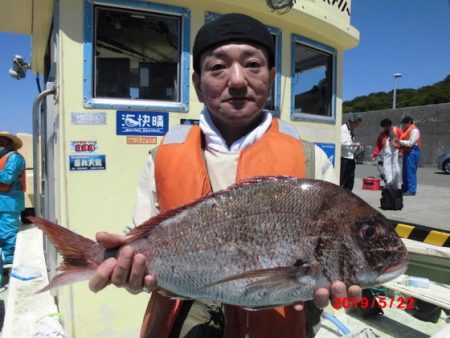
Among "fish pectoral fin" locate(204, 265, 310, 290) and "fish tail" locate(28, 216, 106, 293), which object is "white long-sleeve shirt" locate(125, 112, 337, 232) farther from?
"fish pectoral fin" locate(204, 265, 310, 290)

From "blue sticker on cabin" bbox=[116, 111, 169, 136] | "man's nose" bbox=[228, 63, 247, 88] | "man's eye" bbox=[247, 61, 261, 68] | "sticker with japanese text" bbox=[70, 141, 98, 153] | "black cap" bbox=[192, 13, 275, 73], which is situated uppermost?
"black cap" bbox=[192, 13, 275, 73]

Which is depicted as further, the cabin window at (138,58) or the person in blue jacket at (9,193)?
the person in blue jacket at (9,193)

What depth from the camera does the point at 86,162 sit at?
3.54 m

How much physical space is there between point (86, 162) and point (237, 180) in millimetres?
2164

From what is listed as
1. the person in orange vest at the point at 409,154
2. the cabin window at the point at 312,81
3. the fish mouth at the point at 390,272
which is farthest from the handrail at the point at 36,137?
the person in orange vest at the point at 409,154

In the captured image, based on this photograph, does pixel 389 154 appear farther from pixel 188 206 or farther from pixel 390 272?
pixel 188 206

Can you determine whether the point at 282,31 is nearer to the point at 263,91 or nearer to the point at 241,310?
the point at 263,91

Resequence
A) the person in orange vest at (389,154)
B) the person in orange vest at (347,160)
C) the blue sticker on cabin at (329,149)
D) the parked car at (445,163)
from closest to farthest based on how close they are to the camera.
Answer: the blue sticker on cabin at (329,149)
the person in orange vest at (347,160)
the person in orange vest at (389,154)
the parked car at (445,163)

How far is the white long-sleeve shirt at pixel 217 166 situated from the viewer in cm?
190

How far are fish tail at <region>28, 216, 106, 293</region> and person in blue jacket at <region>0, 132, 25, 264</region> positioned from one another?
21.4 feet

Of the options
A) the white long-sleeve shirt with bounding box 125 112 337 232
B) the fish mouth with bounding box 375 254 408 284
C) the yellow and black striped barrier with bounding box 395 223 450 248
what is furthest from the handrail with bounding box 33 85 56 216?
the yellow and black striped barrier with bounding box 395 223 450 248

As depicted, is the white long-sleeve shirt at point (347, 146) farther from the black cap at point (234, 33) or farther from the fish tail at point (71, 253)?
the fish tail at point (71, 253)

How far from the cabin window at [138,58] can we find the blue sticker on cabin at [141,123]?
74 mm

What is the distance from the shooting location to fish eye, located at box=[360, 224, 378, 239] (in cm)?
152
